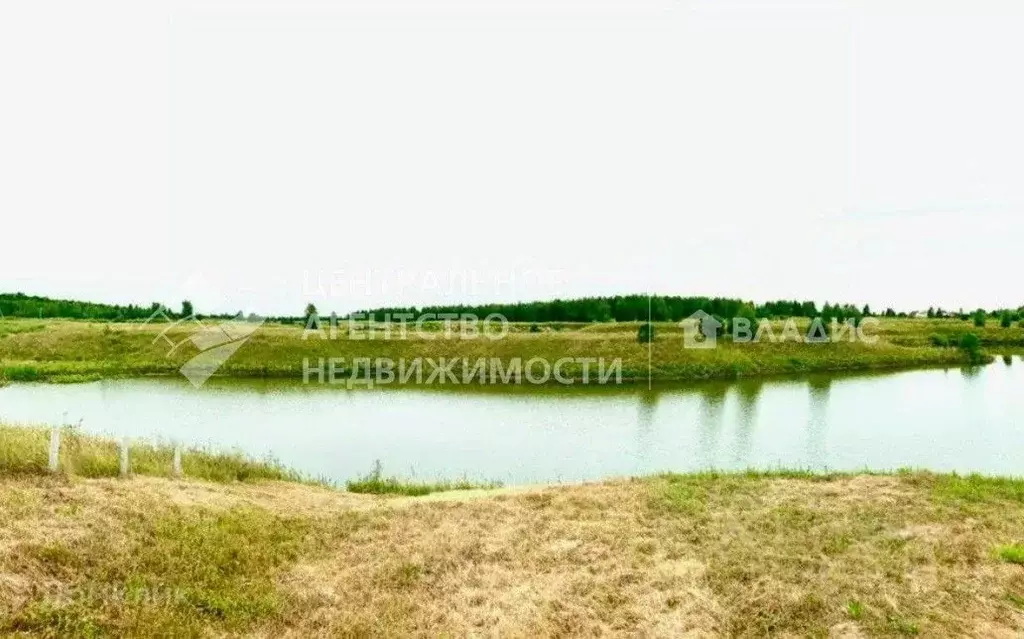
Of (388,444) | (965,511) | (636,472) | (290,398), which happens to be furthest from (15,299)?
(965,511)

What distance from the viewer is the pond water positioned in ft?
80.0

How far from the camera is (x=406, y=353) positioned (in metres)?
61.2

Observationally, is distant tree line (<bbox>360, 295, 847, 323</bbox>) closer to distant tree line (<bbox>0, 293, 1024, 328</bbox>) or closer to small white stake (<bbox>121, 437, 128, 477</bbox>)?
distant tree line (<bbox>0, 293, 1024, 328</bbox>)

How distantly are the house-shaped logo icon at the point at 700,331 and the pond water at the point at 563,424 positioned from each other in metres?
8.76

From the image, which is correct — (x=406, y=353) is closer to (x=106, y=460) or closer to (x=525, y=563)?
(x=106, y=460)

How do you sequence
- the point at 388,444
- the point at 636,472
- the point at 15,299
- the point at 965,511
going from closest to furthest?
1. the point at 965,511
2. the point at 636,472
3. the point at 388,444
4. the point at 15,299

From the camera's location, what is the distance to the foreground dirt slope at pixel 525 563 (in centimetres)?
819

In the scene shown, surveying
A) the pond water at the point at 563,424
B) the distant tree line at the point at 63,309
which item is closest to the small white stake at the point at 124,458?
the pond water at the point at 563,424

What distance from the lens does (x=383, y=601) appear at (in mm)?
9086

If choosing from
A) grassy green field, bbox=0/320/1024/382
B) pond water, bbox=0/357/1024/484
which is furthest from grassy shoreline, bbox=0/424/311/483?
grassy green field, bbox=0/320/1024/382

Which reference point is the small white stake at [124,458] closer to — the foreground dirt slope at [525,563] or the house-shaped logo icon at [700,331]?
the foreground dirt slope at [525,563]

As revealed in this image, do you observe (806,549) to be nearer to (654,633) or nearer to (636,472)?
(654,633)

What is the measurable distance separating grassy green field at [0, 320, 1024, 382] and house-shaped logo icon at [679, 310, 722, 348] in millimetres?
871

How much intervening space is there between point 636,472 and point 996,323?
5211 inches
